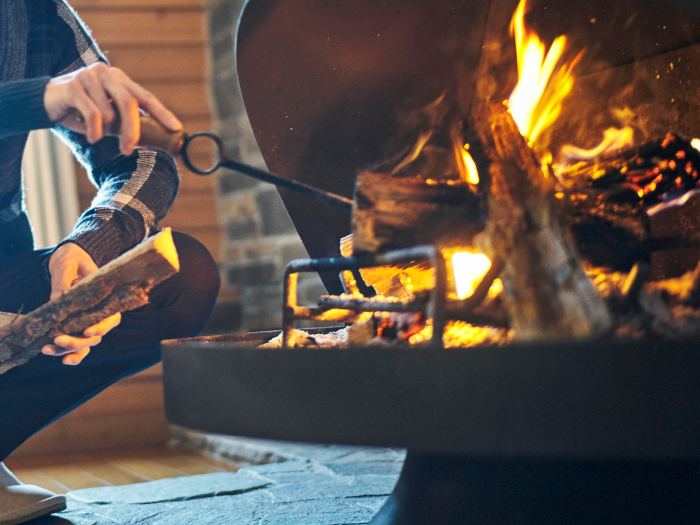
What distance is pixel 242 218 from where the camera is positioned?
8.02ft

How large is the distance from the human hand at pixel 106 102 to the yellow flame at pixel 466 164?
47cm

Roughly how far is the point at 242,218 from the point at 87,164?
3.29 ft

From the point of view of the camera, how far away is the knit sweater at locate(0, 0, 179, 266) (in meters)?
1.24

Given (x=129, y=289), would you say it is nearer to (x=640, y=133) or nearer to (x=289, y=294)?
(x=289, y=294)

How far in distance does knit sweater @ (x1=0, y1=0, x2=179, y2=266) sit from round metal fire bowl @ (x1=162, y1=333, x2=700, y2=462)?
2.19 feet

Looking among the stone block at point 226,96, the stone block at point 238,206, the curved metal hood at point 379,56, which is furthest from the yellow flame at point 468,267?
the stone block at point 226,96

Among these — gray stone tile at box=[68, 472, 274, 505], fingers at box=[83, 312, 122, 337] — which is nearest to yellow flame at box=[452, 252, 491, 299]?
fingers at box=[83, 312, 122, 337]

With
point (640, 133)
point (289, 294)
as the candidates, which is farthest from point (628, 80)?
point (289, 294)

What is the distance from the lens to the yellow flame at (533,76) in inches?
47.1

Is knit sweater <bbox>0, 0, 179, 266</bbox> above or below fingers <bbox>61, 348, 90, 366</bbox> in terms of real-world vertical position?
above

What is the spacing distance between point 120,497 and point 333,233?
0.76 metres

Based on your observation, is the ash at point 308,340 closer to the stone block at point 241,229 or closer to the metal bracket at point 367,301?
the metal bracket at point 367,301

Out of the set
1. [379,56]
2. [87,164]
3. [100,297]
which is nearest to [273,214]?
[87,164]

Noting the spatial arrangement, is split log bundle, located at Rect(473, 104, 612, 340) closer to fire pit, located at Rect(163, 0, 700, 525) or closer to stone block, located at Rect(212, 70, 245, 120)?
fire pit, located at Rect(163, 0, 700, 525)
